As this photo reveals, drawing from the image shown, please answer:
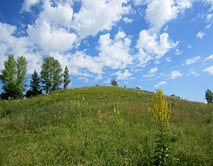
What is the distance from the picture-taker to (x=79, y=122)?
851 cm

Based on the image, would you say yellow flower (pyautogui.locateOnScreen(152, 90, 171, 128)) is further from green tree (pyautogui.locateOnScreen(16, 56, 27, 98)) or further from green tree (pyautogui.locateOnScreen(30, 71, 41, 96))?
green tree (pyautogui.locateOnScreen(30, 71, 41, 96))

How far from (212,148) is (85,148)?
5226 mm

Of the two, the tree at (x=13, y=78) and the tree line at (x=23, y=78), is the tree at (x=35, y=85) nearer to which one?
the tree line at (x=23, y=78)

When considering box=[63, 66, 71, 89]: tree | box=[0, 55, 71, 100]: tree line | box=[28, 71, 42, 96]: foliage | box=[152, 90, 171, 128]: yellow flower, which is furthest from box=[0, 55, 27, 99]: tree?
box=[152, 90, 171, 128]: yellow flower

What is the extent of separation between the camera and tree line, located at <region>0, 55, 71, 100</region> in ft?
106

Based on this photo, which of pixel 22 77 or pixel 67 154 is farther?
pixel 22 77

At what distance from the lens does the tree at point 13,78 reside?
105 feet

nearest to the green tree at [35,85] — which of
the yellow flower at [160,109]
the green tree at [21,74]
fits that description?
the green tree at [21,74]

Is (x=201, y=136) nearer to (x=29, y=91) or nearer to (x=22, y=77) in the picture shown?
(x=22, y=77)

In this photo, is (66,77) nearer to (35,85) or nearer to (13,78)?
(35,85)

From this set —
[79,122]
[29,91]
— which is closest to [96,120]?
[79,122]

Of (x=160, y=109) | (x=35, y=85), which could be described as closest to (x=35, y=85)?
(x=35, y=85)

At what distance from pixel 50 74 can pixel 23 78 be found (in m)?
8.89

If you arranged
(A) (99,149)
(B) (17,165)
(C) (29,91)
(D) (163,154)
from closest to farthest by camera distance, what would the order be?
(D) (163,154) < (B) (17,165) < (A) (99,149) < (C) (29,91)
